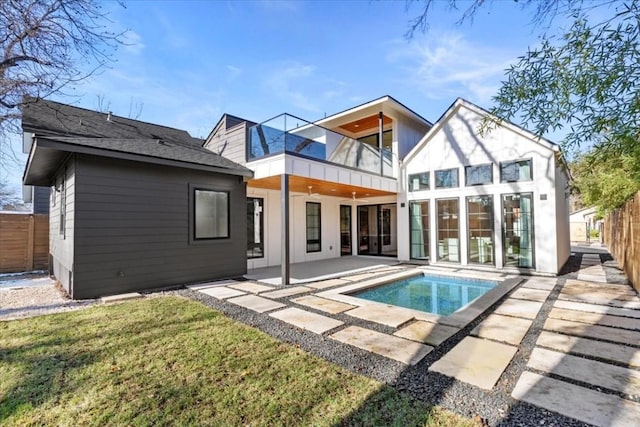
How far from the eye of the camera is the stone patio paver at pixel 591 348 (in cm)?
320

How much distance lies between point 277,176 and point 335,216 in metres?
5.75

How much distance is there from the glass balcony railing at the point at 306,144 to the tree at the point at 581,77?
3898mm

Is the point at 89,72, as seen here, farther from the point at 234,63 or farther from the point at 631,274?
the point at 631,274

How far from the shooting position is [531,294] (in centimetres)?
609

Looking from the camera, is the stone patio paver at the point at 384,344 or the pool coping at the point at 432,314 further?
the pool coping at the point at 432,314

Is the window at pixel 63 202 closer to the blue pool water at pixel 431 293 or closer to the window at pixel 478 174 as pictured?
the blue pool water at pixel 431 293

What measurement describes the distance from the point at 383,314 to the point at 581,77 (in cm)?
372

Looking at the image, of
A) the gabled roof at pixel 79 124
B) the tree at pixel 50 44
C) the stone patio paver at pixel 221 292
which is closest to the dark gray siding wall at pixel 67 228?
the gabled roof at pixel 79 124

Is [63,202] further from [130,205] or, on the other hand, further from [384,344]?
[384,344]

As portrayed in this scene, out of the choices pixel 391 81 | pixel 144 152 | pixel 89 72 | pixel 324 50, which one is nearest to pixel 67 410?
pixel 144 152

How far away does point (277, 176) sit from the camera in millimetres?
7402

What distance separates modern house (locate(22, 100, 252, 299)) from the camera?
5699 mm

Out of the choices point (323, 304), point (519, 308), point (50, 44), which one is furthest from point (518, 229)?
point (50, 44)

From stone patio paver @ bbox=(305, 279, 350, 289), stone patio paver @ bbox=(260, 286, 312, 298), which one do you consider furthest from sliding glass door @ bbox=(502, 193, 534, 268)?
stone patio paver @ bbox=(260, 286, 312, 298)
